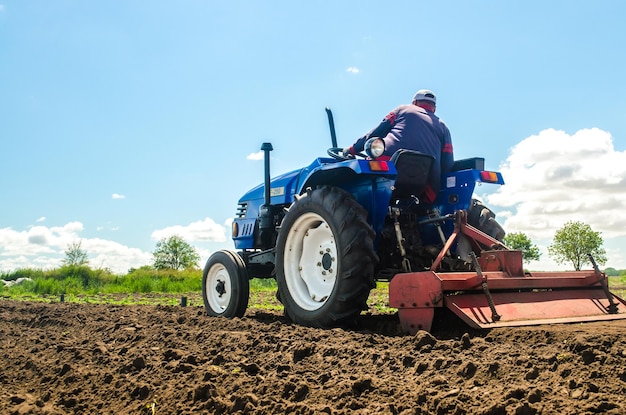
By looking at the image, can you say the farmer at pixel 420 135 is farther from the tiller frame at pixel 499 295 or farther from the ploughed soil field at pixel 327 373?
the ploughed soil field at pixel 327 373

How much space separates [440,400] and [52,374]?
2.78m

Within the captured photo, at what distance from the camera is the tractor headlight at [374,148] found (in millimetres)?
4688

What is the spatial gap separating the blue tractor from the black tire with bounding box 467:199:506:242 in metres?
0.01

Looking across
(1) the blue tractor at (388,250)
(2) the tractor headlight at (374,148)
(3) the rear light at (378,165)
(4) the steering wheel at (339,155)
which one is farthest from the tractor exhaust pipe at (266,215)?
(3) the rear light at (378,165)

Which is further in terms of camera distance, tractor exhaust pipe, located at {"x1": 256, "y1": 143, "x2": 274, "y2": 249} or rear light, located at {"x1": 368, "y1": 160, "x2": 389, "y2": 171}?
tractor exhaust pipe, located at {"x1": 256, "y1": 143, "x2": 274, "y2": 249}

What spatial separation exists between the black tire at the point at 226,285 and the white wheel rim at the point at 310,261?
3.62 ft

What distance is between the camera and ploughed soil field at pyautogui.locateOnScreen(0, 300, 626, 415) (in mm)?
2428

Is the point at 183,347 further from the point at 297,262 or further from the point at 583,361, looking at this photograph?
the point at 583,361

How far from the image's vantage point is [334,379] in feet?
9.45

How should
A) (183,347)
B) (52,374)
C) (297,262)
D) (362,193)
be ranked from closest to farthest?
(52,374) → (183,347) → (362,193) → (297,262)

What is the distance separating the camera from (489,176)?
539 centimetres

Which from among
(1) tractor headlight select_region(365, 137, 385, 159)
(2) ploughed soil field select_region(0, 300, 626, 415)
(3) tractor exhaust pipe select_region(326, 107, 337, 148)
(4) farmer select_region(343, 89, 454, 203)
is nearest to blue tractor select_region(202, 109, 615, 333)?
(1) tractor headlight select_region(365, 137, 385, 159)

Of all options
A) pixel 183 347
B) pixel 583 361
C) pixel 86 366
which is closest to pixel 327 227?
pixel 183 347

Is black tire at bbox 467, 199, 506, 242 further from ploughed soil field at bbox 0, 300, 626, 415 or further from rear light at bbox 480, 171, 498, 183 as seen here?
ploughed soil field at bbox 0, 300, 626, 415
